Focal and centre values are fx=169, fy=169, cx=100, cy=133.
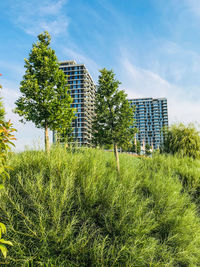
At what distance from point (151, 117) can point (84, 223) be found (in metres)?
134

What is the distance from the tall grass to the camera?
2244 mm

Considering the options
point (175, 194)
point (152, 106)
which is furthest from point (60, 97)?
point (152, 106)

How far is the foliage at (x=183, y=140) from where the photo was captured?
1558 centimetres

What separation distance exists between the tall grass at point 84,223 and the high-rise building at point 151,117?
125895 mm

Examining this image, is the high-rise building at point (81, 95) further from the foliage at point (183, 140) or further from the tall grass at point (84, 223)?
the tall grass at point (84, 223)

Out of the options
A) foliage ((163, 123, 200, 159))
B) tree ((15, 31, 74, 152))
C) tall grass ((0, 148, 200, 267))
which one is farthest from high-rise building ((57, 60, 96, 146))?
tall grass ((0, 148, 200, 267))

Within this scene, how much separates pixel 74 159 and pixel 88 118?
7362 centimetres

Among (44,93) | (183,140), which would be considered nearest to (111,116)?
(44,93)

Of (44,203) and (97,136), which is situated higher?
(97,136)

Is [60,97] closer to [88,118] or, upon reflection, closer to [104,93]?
[104,93]

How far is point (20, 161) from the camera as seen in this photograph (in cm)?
399

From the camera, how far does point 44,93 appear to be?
1288 centimetres

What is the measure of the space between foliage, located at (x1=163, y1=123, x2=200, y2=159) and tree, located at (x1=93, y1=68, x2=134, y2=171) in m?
6.07

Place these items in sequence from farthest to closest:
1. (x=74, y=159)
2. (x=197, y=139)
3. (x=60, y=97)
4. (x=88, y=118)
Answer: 1. (x=88, y=118)
2. (x=197, y=139)
3. (x=60, y=97)
4. (x=74, y=159)
